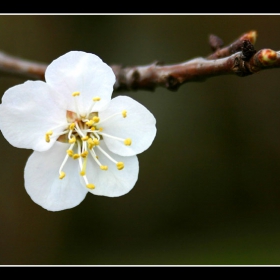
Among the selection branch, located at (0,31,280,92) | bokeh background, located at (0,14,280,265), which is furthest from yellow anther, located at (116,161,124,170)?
bokeh background, located at (0,14,280,265)

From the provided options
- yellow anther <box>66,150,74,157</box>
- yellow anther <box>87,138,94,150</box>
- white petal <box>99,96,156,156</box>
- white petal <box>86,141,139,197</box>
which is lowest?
white petal <box>86,141,139,197</box>

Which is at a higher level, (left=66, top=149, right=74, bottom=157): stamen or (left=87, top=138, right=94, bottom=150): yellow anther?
(left=87, top=138, right=94, bottom=150): yellow anther

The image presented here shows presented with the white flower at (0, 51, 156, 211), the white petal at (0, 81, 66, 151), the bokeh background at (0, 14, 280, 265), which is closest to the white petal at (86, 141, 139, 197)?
the white flower at (0, 51, 156, 211)

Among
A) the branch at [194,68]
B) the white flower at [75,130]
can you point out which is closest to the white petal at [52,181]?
the white flower at [75,130]

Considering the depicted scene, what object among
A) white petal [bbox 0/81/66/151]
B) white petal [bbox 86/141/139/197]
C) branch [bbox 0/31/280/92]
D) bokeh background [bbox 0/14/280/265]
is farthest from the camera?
bokeh background [bbox 0/14/280/265]

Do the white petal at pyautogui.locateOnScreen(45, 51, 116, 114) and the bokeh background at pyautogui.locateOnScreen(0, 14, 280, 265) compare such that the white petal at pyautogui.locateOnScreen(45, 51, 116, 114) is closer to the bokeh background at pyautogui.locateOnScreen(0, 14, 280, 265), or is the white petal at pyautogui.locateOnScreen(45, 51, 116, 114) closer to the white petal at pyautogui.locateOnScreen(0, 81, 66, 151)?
the white petal at pyautogui.locateOnScreen(0, 81, 66, 151)

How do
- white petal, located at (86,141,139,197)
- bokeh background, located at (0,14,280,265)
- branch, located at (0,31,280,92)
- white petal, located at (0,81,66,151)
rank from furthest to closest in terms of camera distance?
bokeh background, located at (0,14,280,265)
white petal, located at (86,141,139,197)
white petal, located at (0,81,66,151)
branch, located at (0,31,280,92)

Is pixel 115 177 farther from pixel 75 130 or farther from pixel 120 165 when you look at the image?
pixel 75 130

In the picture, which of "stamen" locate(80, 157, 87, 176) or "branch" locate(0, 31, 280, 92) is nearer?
"branch" locate(0, 31, 280, 92)
